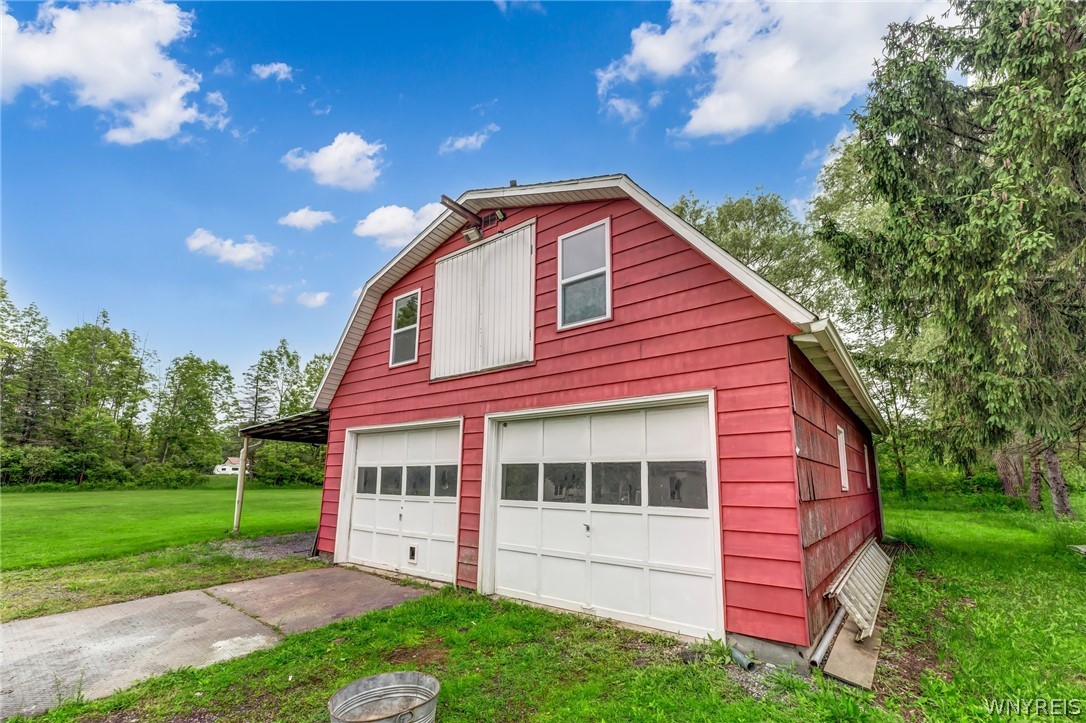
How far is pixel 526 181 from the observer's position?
21.6 ft

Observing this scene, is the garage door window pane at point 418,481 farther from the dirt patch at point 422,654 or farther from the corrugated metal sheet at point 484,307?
the dirt patch at point 422,654

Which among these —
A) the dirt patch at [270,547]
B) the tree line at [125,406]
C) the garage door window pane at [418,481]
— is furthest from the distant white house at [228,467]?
the garage door window pane at [418,481]

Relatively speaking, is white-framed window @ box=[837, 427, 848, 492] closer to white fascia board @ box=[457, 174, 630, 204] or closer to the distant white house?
white fascia board @ box=[457, 174, 630, 204]

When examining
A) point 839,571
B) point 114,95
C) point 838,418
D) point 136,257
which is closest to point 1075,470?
point 838,418

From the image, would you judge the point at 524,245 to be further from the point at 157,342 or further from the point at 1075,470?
the point at 157,342

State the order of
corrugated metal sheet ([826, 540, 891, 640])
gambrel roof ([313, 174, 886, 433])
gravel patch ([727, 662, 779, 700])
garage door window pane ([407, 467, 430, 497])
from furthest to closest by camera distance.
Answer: garage door window pane ([407, 467, 430, 497]) < corrugated metal sheet ([826, 540, 891, 640]) < gambrel roof ([313, 174, 886, 433]) < gravel patch ([727, 662, 779, 700])

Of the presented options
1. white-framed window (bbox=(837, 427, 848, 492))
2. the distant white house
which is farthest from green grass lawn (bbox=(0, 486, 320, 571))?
the distant white house

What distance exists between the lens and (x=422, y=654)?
13.3ft

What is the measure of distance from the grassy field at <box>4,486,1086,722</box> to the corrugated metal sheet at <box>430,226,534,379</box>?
317 cm

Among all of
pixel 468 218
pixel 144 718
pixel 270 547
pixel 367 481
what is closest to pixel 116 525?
pixel 270 547

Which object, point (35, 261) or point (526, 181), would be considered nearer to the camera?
point (526, 181)

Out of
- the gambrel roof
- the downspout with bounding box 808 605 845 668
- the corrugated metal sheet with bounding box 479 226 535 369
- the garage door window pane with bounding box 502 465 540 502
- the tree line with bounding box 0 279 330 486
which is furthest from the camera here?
the tree line with bounding box 0 279 330 486

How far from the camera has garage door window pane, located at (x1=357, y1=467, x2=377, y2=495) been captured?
317 inches

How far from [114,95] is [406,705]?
1511cm
